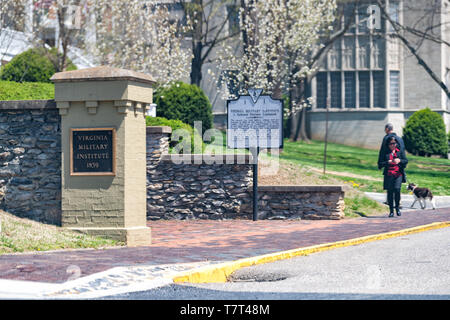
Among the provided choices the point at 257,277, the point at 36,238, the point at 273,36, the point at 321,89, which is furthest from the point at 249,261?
the point at 321,89

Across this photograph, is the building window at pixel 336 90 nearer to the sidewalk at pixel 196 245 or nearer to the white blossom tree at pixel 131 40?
the white blossom tree at pixel 131 40

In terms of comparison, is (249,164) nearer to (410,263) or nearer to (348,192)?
(348,192)

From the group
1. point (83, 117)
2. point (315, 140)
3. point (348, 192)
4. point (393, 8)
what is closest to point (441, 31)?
point (393, 8)

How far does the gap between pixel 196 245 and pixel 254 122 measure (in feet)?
18.0

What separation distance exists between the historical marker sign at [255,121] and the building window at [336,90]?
69.9 feet

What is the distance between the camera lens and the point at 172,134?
57.7ft

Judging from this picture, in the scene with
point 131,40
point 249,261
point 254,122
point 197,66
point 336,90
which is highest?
point 131,40

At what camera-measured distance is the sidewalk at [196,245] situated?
329 inches

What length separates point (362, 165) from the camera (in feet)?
93.7

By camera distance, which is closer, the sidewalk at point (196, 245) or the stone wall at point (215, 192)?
the sidewalk at point (196, 245)

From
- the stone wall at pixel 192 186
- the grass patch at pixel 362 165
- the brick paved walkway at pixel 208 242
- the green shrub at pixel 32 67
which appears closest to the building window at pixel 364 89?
the grass patch at pixel 362 165

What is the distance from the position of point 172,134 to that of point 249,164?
2.19 m

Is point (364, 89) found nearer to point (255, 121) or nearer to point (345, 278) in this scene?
point (255, 121)
